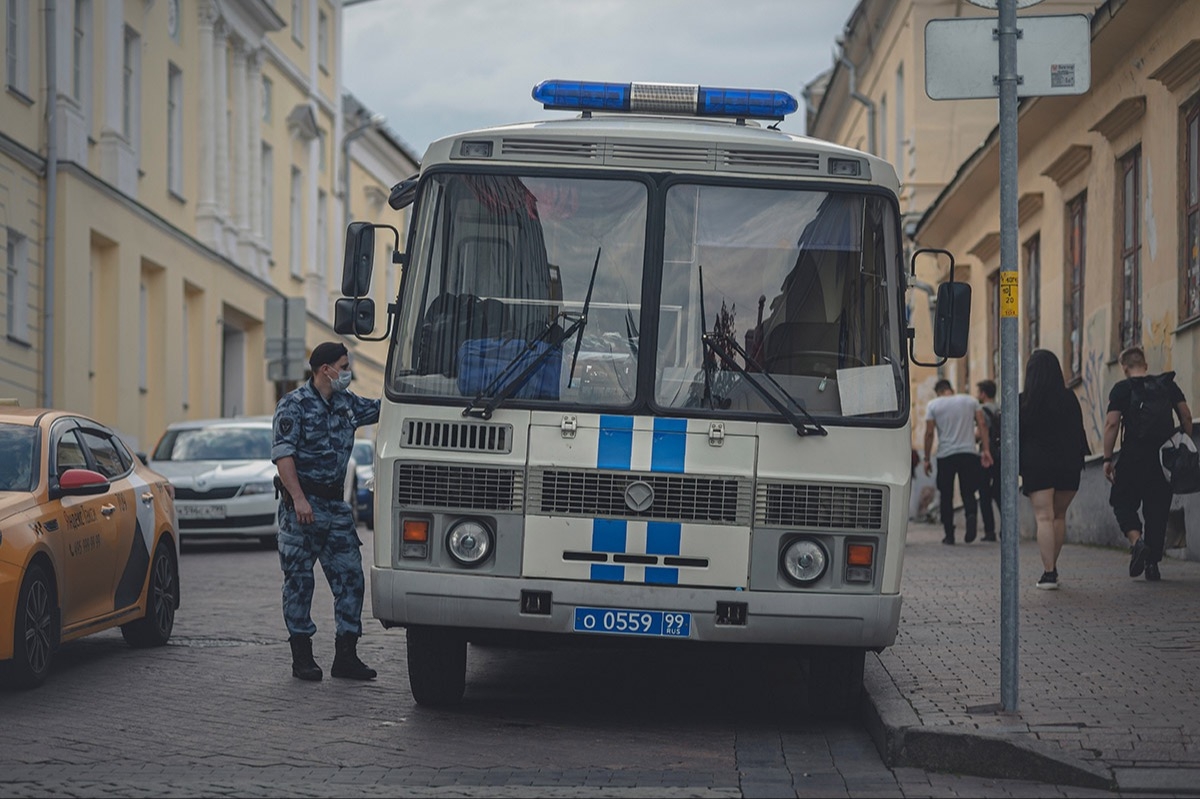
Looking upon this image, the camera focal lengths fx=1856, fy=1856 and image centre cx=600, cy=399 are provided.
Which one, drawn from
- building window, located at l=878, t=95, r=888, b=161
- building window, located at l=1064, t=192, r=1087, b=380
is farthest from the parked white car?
building window, located at l=878, t=95, r=888, b=161

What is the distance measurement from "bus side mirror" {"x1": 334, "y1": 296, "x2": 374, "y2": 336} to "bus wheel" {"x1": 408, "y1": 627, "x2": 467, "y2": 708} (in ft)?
4.92

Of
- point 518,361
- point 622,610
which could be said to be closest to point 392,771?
point 622,610

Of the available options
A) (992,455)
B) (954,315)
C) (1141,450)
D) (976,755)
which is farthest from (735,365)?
(992,455)

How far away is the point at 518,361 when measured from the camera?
342 inches

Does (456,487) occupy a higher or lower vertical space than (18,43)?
lower

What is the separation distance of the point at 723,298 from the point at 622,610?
5.08 ft

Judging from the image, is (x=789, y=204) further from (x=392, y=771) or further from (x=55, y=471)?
(x=55, y=471)

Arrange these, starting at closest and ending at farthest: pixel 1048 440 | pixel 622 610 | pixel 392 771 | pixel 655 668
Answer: pixel 392 771, pixel 622 610, pixel 655 668, pixel 1048 440

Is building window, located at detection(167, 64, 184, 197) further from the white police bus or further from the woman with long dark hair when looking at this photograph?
the white police bus

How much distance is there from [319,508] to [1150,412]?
6699 millimetres

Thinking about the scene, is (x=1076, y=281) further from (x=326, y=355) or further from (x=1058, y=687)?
(x=1058, y=687)

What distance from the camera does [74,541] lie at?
34.2 ft

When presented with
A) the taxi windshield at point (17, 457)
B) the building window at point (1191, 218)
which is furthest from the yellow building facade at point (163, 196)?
the building window at point (1191, 218)

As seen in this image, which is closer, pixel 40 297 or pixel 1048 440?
pixel 1048 440
